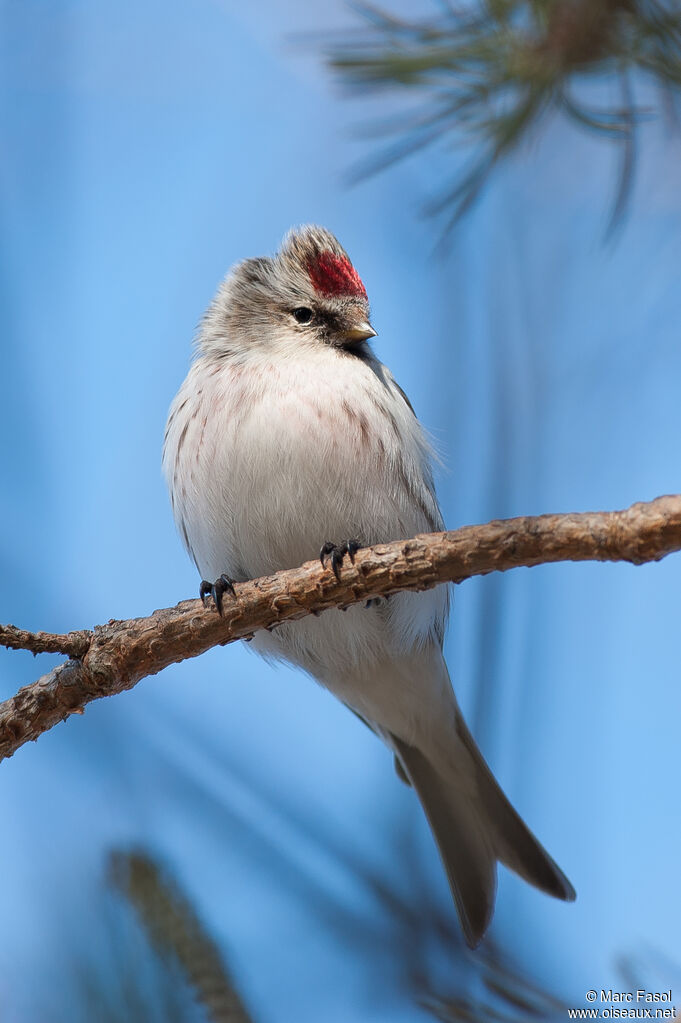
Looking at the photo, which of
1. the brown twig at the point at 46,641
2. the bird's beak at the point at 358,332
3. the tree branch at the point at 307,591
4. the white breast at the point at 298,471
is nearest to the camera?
the tree branch at the point at 307,591

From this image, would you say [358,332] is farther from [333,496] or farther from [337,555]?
[337,555]

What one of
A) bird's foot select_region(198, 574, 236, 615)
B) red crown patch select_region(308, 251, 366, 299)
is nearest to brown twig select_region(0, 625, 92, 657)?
bird's foot select_region(198, 574, 236, 615)

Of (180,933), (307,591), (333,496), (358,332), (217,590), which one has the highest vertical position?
(358,332)

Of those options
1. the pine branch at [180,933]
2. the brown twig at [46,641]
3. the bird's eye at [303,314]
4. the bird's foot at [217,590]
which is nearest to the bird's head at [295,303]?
the bird's eye at [303,314]

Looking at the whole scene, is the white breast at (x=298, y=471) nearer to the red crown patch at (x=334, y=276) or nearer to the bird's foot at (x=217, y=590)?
the red crown patch at (x=334, y=276)

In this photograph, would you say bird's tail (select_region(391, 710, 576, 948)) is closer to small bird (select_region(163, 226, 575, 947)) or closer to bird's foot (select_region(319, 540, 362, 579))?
small bird (select_region(163, 226, 575, 947))

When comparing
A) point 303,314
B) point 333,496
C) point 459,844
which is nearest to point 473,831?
point 459,844
